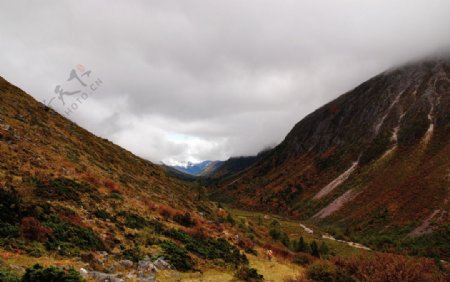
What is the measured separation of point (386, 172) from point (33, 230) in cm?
12039

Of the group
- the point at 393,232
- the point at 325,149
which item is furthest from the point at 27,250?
the point at 325,149

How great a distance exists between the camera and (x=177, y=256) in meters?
21.2

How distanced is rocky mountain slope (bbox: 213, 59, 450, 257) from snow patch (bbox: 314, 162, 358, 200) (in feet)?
2.11

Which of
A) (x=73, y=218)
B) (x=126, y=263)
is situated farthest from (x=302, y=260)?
(x=73, y=218)

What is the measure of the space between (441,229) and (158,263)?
6824cm

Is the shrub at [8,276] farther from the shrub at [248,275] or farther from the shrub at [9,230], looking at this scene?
the shrub at [248,275]

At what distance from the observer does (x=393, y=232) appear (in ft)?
256

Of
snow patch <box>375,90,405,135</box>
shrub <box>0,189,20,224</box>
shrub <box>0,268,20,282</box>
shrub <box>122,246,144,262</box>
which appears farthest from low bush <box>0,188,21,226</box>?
snow patch <box>375,90,405,135</box>

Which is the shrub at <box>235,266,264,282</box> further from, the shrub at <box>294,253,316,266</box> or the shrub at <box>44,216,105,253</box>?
the shrub at <box>294,253,316,266</box>

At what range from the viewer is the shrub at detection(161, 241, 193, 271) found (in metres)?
20.5

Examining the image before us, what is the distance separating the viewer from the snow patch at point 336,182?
140500mm

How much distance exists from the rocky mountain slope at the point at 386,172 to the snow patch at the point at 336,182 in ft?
2.11

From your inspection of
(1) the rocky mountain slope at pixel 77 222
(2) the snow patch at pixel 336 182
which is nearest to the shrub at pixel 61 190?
(1) the rocky mountain slope at pixel 77 222

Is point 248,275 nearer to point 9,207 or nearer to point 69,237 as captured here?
point 69,237
